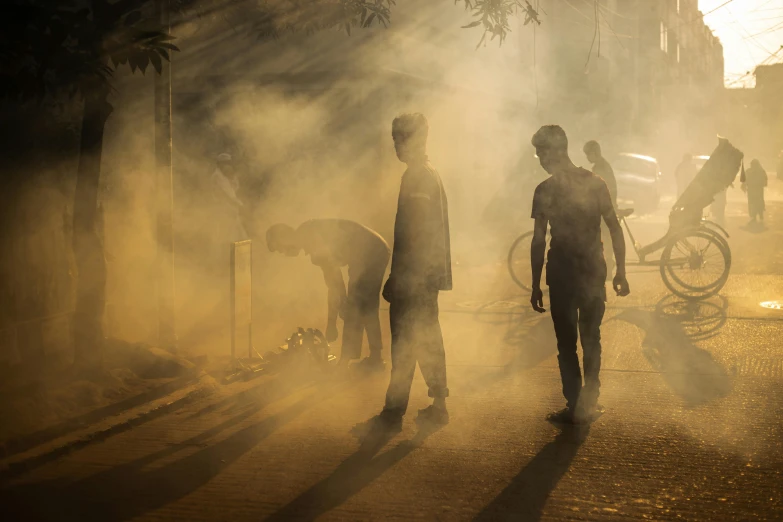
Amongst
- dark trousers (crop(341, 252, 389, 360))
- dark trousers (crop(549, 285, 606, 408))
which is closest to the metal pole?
dark trousers (crop(341, 252, 389, 360))

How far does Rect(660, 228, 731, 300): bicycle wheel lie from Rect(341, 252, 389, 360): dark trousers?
16.4 feet

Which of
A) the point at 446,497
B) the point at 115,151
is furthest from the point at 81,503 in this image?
the point at 115,151

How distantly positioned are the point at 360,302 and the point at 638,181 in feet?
78.9

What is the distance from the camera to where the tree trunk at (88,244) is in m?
7.57

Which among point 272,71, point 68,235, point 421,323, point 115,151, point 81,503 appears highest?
point 272,71

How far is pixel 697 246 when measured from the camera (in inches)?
458

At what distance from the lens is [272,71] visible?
48.8 ft

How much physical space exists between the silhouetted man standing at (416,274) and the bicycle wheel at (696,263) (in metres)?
6.15

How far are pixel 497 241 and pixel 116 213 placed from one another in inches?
477

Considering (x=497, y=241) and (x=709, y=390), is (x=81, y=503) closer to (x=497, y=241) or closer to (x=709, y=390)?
(x=709, y=390)

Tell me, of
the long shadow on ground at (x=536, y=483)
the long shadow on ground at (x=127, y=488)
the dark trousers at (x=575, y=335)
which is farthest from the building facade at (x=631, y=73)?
the long shadow on ground at (x=127, y=488)

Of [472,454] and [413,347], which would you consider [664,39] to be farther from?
[472,454]

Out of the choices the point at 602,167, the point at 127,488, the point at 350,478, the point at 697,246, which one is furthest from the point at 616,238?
the point at 602,167

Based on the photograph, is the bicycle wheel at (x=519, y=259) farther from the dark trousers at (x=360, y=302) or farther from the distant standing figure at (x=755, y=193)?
the distant standing figure at (x=755, y=193)
